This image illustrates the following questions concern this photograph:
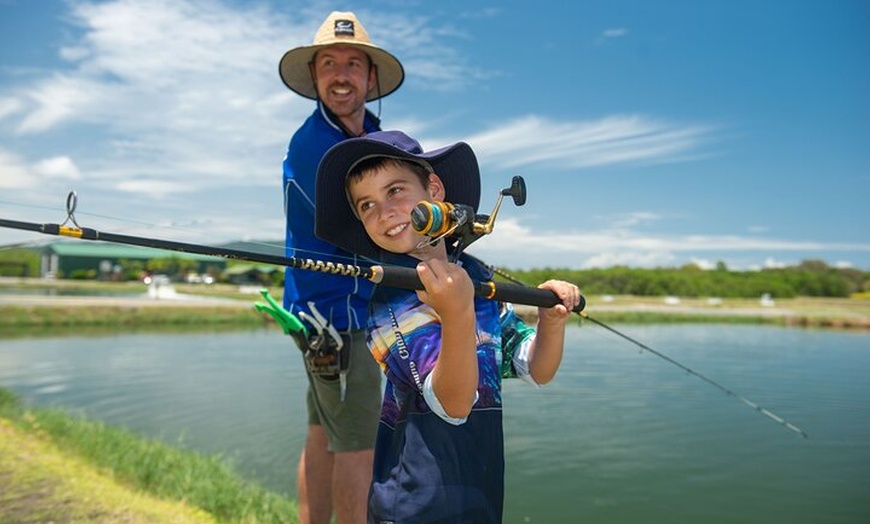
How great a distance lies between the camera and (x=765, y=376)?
1396cm

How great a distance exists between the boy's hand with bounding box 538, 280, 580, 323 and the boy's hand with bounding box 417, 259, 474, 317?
0.59m

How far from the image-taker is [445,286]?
142cm

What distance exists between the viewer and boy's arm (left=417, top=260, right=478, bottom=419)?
1.43 m

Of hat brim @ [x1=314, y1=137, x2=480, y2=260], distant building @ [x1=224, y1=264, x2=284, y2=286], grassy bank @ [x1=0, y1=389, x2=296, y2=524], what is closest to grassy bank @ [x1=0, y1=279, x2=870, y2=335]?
distant building @ [x1=224, y1=264, x2=284, y2=286]

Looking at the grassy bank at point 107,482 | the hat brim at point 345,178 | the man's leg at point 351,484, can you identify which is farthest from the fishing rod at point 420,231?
the grassy bank at point 107,482

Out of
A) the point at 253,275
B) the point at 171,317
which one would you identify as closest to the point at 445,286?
the point at 171,317

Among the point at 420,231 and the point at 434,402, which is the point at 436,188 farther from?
the point at 434,402

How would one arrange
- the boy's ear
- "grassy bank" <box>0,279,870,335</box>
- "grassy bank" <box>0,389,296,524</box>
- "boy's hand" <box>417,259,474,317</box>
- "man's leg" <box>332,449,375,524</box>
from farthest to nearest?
"grassy bank" <box>0,279,870,335</box> < "grassy bank" <box>0,389,296,524</box> < "man's leg" <box>332,449,375,524</box> < the boy's ear < "boy's hand" <box>417,259,474,317</box>

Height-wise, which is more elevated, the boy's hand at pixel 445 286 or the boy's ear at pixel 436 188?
the boy's ear at pixel 436 188

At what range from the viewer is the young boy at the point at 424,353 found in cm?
169

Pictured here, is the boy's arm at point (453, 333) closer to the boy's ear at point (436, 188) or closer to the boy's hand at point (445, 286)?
the boy's hand at point (445, 286)

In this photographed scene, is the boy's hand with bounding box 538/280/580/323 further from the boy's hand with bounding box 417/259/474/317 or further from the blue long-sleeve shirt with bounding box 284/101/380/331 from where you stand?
the blue long-sleeve shirt with bounding box 284/101/380/331

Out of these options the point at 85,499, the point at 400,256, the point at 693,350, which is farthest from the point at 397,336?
the point at 693,350

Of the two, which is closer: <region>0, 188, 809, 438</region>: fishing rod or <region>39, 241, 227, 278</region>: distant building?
<region>0, 188, 809, 438</region>: fishing rod
